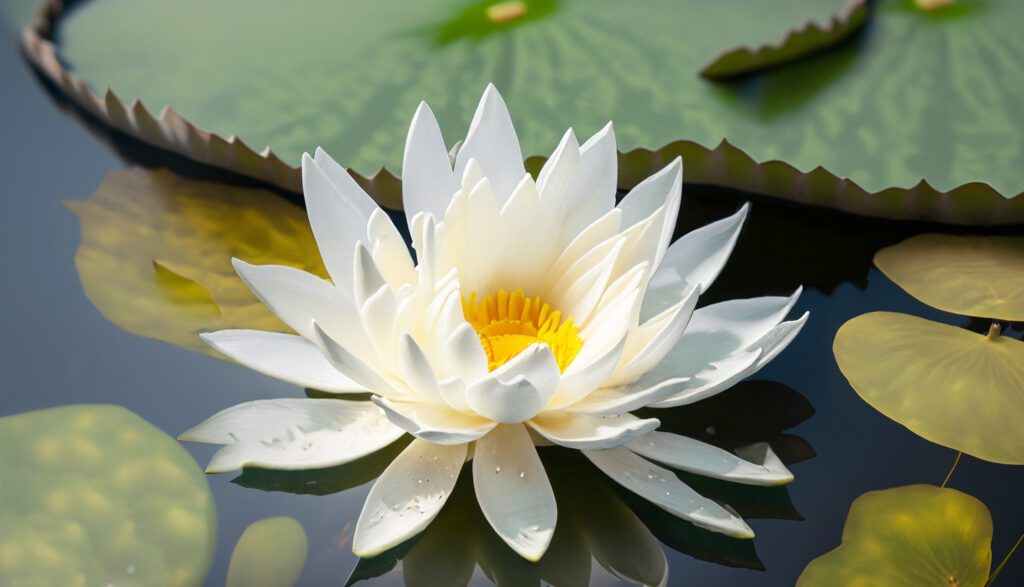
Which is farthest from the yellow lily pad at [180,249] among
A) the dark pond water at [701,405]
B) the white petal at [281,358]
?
the white petal at [281,358]

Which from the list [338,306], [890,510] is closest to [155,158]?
[338,306]

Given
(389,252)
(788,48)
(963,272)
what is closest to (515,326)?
(389,252)

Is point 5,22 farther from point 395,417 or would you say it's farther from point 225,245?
point 395,417

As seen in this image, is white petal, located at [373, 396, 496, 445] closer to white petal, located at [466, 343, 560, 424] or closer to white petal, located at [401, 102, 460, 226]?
white petal, located at [466, 343, 560, 424]

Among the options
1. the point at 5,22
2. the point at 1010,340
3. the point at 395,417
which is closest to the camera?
the point at 395,417

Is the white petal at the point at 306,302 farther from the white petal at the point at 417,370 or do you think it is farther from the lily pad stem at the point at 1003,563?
the lily pad stem at the point at 1003,563
